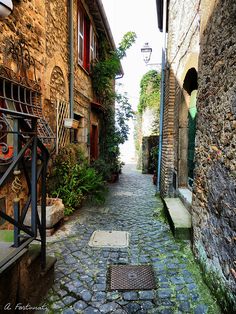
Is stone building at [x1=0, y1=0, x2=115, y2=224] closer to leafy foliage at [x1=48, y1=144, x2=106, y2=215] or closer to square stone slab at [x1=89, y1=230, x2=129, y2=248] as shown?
leafy foliage at [x1=48, y1=144, x2=106, y2=215]

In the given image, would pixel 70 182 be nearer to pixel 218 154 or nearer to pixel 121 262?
pixel 121 262

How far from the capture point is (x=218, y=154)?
2.37 meters

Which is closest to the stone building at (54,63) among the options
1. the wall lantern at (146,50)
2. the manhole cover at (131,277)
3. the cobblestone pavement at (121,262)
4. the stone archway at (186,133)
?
the cobblestone pavement at (121,262)

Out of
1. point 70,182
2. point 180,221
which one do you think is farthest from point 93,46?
point 180,221

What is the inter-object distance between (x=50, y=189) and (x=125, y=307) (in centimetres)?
304

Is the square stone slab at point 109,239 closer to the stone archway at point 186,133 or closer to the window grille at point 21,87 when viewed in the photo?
the stone archway at point 186,133

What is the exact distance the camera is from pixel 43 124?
442 cm

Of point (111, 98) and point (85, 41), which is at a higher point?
point (85, 41)

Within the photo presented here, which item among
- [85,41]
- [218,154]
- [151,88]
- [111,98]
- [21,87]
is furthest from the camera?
[151,88]

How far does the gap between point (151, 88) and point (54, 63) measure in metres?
8.48

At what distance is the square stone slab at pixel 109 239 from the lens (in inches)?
140

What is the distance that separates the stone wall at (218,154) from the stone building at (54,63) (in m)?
2.14

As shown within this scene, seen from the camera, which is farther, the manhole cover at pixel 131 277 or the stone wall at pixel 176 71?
the stone wall at pixel 176 71

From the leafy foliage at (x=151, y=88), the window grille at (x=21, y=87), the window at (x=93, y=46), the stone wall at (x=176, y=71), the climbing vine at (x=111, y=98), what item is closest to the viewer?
the window grille at (x=21, y=87)
